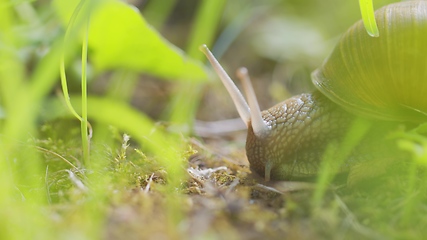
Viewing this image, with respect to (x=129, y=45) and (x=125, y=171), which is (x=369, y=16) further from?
(x=129, y=45)

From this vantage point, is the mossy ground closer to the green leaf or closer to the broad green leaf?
the green leaf

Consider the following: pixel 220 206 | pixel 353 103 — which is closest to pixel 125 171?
pixel 220 206

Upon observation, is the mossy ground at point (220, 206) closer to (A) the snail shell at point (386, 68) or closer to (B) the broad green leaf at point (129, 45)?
(A) the snail shell at point (386, 68)

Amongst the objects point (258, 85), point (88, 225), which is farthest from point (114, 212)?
point (258, 85)

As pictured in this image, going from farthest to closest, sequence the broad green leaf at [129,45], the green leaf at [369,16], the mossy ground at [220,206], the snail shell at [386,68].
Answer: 1. the broad green leaf at [129,45]
2. the snail shell at [386,68]
3. the green leaf at [369,16]
4. the mossy ground at [220,206]

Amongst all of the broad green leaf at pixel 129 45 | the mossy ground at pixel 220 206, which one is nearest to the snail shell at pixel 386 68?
the mossy ground at pixel 220 206

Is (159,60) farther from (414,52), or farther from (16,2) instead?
(414,52)
